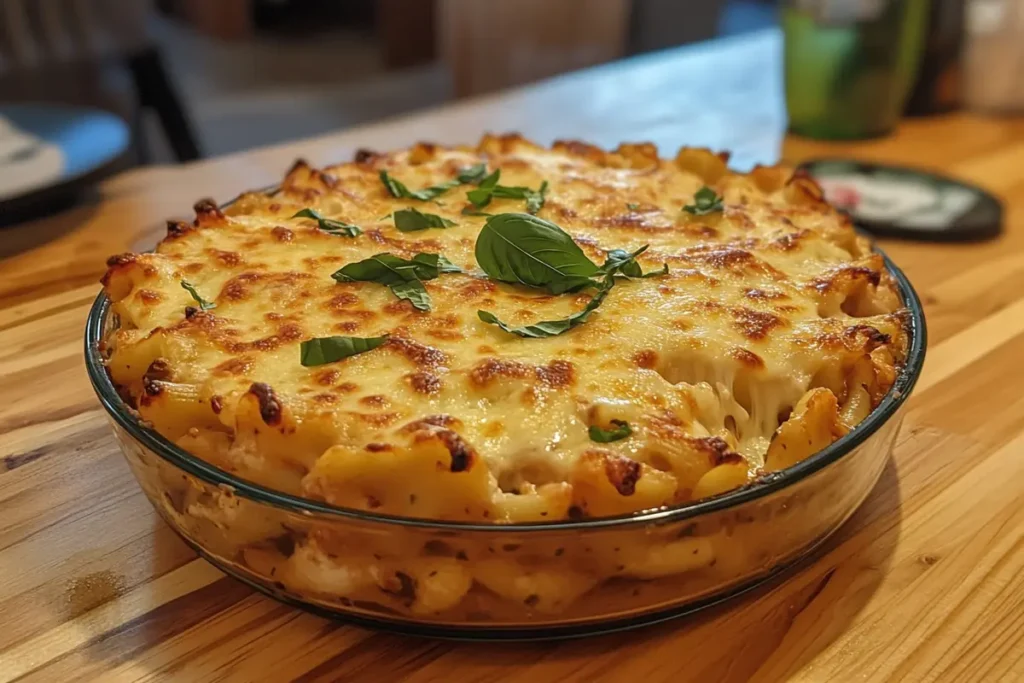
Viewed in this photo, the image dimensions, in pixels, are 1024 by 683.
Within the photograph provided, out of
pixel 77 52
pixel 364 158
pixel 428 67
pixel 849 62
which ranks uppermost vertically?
pixel 364 158

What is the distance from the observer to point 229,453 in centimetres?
69

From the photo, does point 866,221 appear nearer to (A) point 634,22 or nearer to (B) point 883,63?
(B) point 883,63

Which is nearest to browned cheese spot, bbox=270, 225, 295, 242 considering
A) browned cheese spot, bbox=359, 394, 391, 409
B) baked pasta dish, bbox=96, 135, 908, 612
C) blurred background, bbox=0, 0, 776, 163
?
baked pasta dish, bbox=96, 135, 908, 612

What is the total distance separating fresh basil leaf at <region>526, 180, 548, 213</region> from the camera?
1080 mm

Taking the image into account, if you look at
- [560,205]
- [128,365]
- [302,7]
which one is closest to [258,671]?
[128,365]

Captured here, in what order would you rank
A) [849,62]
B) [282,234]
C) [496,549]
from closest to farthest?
[496,549] → [282,234] → [849,62]

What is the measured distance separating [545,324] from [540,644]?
252 millimetres

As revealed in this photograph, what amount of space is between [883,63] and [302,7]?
505 cm

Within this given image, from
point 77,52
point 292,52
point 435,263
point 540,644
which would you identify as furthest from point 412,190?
point 292,52

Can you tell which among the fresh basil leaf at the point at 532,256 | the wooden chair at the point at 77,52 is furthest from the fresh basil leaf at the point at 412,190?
the wooden chair at the point at 77,52

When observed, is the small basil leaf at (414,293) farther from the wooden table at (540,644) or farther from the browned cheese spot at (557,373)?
the wooden table at (540,644)

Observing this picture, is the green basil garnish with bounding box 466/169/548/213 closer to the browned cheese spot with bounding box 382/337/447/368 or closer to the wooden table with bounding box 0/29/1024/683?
the browned cheese spot with bounding box 382/337/447/368

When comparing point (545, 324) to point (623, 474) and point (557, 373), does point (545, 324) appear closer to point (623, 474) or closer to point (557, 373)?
point (557, 373)

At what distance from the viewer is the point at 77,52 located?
3.20 meters
